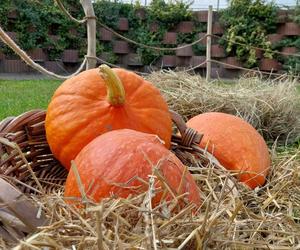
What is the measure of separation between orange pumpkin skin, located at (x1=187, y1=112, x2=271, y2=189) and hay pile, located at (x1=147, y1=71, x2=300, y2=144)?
2.35 ft

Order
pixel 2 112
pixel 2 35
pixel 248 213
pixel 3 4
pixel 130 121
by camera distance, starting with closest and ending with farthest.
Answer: pixel 248 213 < pixel 130 121 < pixel 2 35 < pixel 2 112 < pixel 3 4

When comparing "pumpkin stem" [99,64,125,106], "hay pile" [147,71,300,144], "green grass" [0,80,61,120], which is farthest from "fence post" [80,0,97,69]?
"green grass" [0,80,61,120]

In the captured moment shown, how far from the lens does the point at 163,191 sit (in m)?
0.74

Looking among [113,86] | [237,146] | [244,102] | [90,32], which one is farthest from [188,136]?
[244,102]

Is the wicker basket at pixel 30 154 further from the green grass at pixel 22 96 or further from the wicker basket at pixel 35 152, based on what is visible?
the green grass at pixel 22 96

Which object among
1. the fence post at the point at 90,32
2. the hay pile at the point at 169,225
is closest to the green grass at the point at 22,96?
the fence post at the point at 90,32

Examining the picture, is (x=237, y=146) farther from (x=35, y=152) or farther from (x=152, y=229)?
(x=152, y=229)

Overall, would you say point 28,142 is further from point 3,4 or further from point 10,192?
point 3,4

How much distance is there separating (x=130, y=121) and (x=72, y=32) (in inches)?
274

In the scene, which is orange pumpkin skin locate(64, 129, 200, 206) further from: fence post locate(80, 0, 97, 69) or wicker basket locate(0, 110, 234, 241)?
fence post locate(80, 0, 97, 69)

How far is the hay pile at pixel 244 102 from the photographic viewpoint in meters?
2.25

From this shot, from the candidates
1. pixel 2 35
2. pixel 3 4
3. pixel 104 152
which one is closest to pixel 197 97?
pixel 2 35

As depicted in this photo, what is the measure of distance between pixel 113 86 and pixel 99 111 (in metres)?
0.07

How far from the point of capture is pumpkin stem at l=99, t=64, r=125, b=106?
109cm
